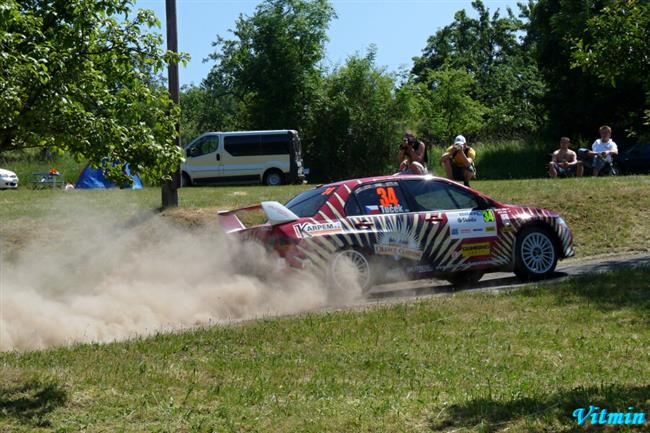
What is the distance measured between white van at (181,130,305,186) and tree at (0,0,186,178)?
2754 cm

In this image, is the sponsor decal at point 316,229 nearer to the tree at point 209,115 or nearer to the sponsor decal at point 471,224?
the sponsor decal at point 471,224

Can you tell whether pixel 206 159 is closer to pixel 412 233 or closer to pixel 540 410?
pixel 412 233

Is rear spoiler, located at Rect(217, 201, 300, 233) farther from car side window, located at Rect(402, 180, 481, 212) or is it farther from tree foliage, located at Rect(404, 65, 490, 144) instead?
tree foliage, located at Rect(404, 65, 490, 144)

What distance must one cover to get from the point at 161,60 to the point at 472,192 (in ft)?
18.8

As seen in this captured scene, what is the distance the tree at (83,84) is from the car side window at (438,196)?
4.55m

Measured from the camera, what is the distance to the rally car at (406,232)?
11359 mm

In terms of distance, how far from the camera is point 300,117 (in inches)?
1865

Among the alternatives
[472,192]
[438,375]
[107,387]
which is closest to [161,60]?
[107,387]

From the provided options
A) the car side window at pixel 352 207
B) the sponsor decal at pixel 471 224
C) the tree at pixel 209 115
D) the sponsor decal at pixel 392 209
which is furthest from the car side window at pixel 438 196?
the tree at pixel 209 115

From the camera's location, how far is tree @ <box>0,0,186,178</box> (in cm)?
706

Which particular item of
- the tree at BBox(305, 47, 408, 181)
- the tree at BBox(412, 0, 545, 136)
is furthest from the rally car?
the tree at BBox(412, 0, 545, 136)

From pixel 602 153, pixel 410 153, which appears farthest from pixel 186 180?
pixel 410 153

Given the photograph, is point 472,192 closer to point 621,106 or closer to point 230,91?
point 621,106

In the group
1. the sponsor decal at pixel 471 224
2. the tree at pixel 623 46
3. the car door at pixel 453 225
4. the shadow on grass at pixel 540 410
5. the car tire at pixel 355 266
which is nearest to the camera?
the shadow on grass at pixel 540 410
